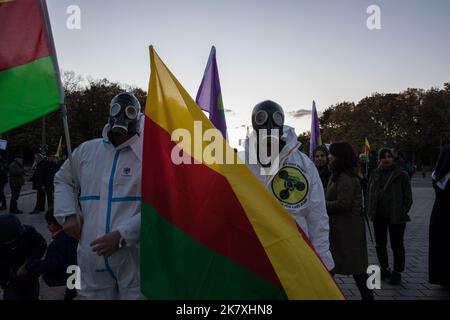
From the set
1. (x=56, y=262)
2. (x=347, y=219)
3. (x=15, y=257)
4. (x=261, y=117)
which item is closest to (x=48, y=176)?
A: (x=15, y=257)

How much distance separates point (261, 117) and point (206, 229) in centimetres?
127

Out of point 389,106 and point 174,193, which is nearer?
point 174,193

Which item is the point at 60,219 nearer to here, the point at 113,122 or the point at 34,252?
the point at 113,122

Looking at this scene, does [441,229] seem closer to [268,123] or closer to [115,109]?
[268,123]

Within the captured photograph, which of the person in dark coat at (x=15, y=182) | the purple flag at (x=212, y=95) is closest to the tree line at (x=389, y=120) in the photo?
the person in dark coat at (x=15, y=182)

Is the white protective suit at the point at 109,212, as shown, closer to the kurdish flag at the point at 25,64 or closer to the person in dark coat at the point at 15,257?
the kurdish flag at the point at 25,64

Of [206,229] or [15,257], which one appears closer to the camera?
[206,229]

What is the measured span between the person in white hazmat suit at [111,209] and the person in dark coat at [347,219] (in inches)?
95.6

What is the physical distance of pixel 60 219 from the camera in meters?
2.66

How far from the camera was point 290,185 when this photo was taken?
3.08 metres

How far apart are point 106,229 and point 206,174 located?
2.85ft

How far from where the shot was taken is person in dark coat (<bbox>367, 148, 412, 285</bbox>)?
544 centimetres
